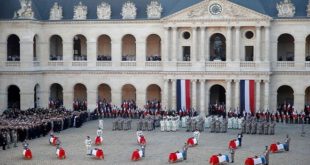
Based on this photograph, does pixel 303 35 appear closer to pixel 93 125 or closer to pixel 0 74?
pixel 93 125

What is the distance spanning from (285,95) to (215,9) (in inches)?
548

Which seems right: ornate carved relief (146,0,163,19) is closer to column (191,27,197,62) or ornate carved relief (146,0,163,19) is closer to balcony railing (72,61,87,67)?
column (191,27,197,62)

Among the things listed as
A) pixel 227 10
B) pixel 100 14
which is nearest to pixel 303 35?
pixel 227 10

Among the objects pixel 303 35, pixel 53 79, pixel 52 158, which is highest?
pixel 303 35

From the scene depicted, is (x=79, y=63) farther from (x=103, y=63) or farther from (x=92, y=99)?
(x=92, y=99)

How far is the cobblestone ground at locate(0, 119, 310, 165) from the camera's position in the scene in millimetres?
43875

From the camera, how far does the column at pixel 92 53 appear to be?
73375mm

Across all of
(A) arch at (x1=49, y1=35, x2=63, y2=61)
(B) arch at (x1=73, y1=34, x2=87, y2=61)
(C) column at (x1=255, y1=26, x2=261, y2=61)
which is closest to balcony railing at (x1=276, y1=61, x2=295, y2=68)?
(C) column at (x1=255, y1=26, x2=261, y2=61)

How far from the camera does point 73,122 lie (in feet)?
206

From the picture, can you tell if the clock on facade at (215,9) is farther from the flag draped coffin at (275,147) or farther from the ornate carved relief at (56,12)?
the flag draped coffin at (275,147)

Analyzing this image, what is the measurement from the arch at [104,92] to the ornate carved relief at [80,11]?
931 cm

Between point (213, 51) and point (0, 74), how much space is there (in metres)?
25.8

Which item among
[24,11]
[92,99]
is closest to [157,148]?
[92,99]

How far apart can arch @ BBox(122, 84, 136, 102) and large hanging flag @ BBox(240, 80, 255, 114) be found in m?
15.2
